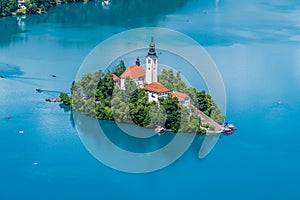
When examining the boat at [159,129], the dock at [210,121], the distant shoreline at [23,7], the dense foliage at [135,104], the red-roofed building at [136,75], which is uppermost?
the distant shoreline at [23,7]

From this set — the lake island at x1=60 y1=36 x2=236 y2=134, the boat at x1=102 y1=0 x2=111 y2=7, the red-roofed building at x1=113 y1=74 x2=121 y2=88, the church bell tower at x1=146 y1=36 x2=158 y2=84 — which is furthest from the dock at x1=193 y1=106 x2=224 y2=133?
the boat at x1=102 y1=0 x2=111 y2=7

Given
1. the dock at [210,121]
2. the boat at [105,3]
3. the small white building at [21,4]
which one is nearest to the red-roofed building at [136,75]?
the dock at [210,121]

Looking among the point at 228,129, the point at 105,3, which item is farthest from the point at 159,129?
the point at 105,3

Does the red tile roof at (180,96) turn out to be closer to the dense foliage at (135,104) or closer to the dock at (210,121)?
the dense foliage at (135,104)

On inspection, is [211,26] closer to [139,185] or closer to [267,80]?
[267,80]

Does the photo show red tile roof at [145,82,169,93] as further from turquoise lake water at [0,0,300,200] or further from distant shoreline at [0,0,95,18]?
distant shoreline at [0,0,95,18]
